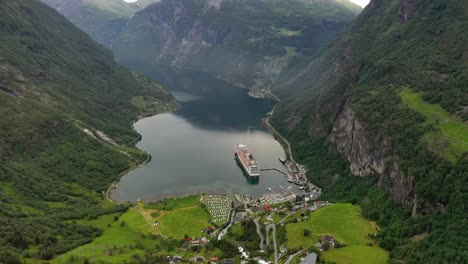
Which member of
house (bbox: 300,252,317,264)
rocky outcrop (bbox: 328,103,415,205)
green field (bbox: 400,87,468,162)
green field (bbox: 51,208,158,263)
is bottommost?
green field (bbox: 51,208,158,263)

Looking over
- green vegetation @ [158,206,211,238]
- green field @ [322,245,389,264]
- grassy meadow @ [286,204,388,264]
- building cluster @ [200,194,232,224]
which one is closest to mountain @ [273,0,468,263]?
green field @ [322,245,389,264]

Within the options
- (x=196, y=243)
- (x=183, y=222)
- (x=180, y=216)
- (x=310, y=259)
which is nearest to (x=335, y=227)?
(x=310, y=259)

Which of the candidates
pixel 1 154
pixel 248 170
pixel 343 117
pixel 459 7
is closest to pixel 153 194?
pixel 248 170

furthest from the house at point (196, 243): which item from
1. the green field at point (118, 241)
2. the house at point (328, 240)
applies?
the house at point (328, 240)

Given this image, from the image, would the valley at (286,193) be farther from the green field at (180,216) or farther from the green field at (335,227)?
the green field at (335,227)

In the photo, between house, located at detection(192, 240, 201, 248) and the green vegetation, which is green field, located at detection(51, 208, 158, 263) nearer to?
the green vegetation
